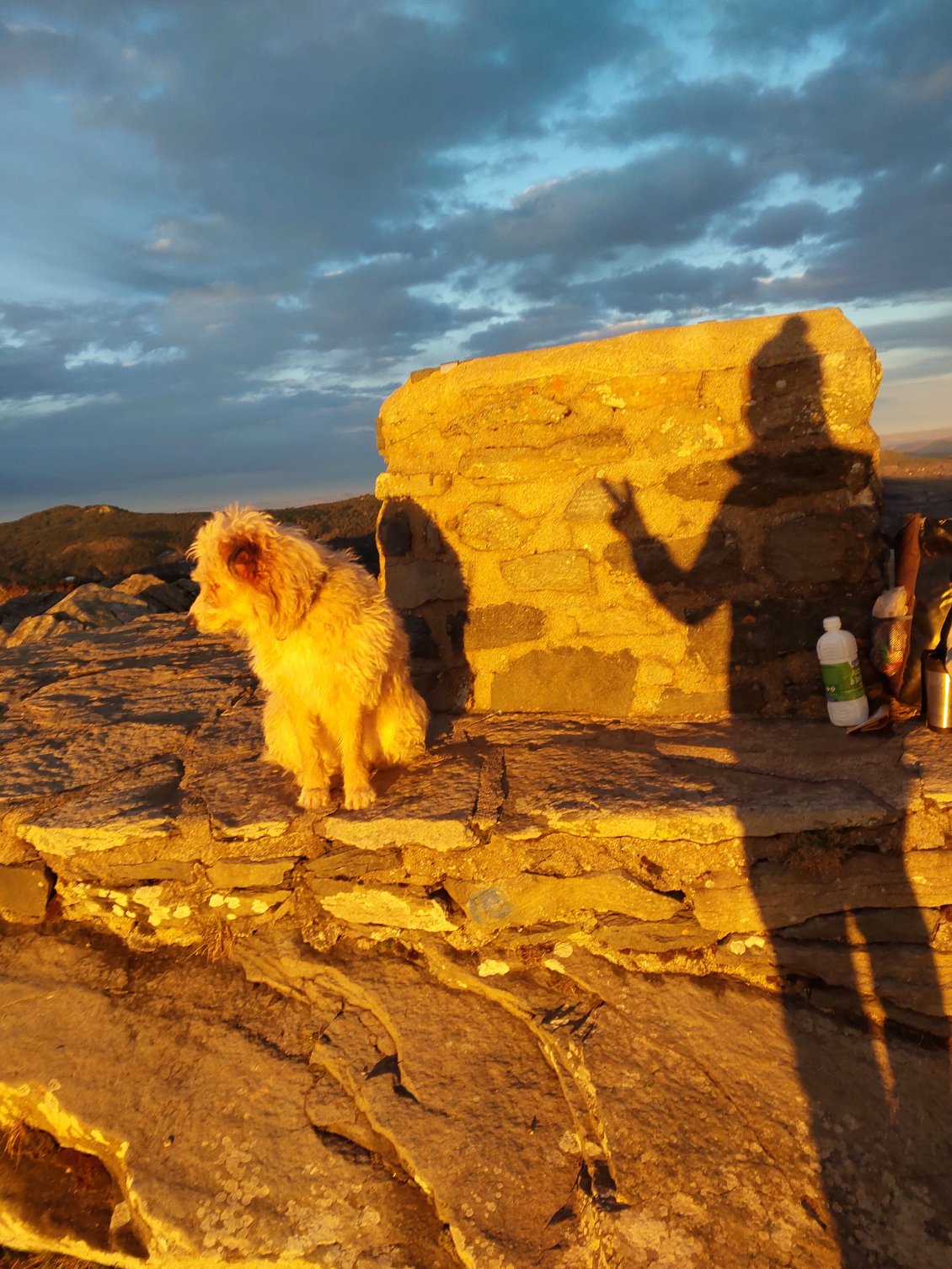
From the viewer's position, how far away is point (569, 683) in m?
3.99

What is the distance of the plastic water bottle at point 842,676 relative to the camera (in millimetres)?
3301

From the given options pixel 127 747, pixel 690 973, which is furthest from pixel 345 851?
pixel 127 747

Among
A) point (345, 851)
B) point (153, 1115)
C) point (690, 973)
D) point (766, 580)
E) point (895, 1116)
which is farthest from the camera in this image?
point (766, 580)

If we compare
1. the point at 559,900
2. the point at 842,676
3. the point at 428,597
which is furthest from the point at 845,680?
the point at 428,597

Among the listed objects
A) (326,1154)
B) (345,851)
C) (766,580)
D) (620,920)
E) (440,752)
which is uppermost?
(766,580)

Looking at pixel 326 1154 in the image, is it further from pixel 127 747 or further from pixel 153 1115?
pixel 127 747

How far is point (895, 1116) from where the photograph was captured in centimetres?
222

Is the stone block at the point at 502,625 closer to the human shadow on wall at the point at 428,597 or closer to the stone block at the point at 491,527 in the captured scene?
the human shadow on wall at the point at 428,597

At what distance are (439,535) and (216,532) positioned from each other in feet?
4.65

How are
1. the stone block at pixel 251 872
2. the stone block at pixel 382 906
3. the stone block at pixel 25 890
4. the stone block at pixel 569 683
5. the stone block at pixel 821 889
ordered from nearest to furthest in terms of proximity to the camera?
the stone block at pixel 821 889 → the stone block at pixel 382 906 → the stone block at pixel 251 872 → the stone block at pixel 25 890 → the stone block at pixel 569 683

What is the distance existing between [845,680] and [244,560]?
2.74 m

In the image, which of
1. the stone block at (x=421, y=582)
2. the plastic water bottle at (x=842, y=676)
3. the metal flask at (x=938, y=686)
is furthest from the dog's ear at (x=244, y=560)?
the metal flask at (x=938, y=686)

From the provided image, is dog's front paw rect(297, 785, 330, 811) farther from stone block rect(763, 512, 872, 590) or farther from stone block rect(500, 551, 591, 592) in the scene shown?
stone block rect(763, 512, 872, 590)

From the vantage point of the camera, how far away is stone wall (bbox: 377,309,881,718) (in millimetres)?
3490
